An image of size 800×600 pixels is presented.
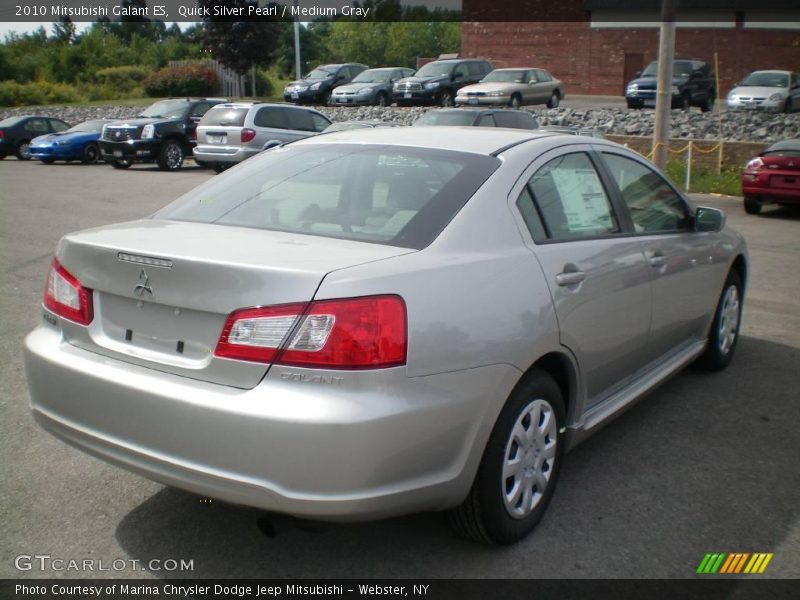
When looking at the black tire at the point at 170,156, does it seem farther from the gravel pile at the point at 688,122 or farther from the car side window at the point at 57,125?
the car side window at the point at 57,125

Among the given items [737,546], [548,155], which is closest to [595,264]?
[548,155]

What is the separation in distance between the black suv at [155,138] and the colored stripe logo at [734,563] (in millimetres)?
21114

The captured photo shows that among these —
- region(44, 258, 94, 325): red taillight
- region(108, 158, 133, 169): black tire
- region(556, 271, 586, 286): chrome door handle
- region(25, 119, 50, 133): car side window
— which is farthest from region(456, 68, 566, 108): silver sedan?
region(44, 258, 94, 325): red taillight

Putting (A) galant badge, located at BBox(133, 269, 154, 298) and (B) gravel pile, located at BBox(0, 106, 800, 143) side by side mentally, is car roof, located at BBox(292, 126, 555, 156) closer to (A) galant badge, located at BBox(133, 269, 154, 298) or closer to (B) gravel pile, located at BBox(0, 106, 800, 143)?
(A) galant badge, located at BBox(133, 269, 154, 298)

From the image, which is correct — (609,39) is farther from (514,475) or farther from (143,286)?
(143,286)

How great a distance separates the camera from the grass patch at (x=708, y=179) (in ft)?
55.5

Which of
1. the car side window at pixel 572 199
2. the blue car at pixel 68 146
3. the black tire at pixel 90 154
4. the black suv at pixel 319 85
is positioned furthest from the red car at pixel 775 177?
the black suv at pixel 319 85

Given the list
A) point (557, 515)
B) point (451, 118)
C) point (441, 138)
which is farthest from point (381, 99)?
point (557, 515)

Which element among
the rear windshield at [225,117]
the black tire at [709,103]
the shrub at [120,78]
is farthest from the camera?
the shrub at [120,78]

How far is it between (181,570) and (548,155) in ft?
8.03

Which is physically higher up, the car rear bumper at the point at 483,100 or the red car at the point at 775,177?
the car rear bumper at the point at 483,100

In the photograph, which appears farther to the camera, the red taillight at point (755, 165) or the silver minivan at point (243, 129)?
the silver minivan at point (243, 129)

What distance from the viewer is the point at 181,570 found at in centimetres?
326

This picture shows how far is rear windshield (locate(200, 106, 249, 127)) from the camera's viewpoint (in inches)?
795
